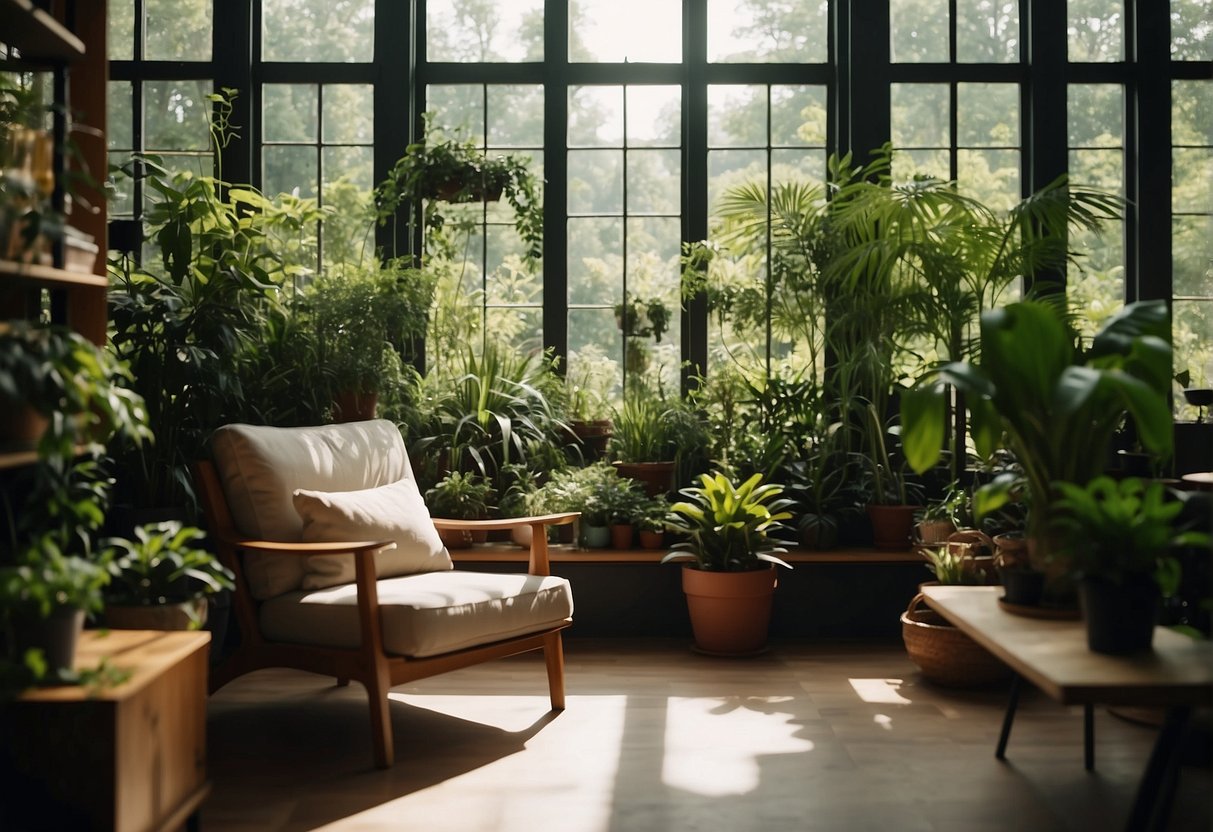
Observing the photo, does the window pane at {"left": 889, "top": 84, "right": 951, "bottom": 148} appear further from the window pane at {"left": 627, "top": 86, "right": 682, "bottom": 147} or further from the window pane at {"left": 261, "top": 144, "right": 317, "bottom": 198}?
the window pane at {"left": 261, "top": 144, "right": 317, "bottom": 198}

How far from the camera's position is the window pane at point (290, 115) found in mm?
5359

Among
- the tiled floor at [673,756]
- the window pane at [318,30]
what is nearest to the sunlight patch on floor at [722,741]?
the tiled floor at [673,756]

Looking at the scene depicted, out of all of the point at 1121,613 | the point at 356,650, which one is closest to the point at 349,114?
the point at 356,650

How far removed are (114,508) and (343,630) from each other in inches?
52.1

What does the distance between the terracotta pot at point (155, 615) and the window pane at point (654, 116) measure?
350cm

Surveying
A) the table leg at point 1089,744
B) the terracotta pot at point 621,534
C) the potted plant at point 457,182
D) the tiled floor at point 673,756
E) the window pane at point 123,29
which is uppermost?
the window pane at point 123,29

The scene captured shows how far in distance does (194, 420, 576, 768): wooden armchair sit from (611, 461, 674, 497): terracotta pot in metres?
1.16

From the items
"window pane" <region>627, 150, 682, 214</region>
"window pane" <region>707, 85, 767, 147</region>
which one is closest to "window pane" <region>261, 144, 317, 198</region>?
"window pane" <region>627, 150, 682, 214</region>

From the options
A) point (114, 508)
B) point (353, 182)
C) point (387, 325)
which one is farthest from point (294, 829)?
point (353, 182)

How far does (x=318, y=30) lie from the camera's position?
5367 millimetres

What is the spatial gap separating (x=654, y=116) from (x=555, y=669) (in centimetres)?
302

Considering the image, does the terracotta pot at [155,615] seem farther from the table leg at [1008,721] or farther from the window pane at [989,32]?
the window pane at [989,32]

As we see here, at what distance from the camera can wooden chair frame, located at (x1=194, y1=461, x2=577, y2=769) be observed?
122 inches

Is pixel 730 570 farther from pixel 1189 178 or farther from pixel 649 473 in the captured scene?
pixel 1189 178
